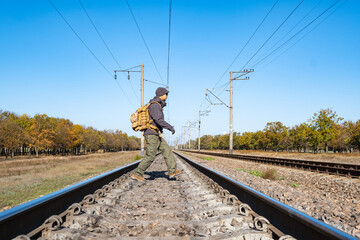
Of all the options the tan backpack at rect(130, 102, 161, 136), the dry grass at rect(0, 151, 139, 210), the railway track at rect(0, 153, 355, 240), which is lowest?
the dry grass at rect(0, 151, 139, 210)

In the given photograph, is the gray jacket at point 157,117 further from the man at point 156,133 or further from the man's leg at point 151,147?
the man's leg at point 151,147

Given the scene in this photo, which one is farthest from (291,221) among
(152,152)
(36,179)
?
(36,179)

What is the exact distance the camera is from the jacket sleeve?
225 inches

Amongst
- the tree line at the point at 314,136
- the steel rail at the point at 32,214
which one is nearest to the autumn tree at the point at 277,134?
the tree line at the point at 314,136

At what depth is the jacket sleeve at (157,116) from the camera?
5703 mm

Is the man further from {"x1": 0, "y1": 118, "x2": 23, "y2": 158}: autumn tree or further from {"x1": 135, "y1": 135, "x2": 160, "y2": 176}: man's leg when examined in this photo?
{"x1": 0, "y1": 118, "x2": 23, "y2": 158}: autumn tree

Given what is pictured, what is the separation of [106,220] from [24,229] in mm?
802

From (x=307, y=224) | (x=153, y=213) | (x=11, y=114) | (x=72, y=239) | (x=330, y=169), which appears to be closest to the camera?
(x=307, y=224)

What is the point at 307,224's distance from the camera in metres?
1.81

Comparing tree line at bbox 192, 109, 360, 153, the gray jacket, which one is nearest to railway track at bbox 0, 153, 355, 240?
the gray jacket

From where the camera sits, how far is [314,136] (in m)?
57.1

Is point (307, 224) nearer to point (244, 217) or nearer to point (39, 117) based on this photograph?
point (244, 217)

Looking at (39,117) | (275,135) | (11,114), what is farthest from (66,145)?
(275,135)

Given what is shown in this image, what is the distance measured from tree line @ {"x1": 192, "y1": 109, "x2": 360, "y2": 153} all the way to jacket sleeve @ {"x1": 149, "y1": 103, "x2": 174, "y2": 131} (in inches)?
2344
